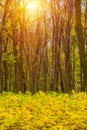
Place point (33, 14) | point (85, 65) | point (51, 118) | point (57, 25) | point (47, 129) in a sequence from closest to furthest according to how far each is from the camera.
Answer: point (47, 129) < point (51, 118) < point (85, 65) < point (57, 25) < point (33, 14)

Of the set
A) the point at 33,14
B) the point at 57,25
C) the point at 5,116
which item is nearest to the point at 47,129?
the point at 5,116

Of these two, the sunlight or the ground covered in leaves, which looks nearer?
the ground covered in leaves

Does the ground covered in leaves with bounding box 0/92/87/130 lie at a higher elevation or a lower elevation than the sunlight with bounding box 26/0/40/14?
lower

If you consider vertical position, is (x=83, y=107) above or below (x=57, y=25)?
below

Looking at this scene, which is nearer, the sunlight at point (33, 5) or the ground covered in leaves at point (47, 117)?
the ground covered in leaves at point (47, 117)

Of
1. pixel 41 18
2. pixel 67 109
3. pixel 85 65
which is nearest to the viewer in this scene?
pixel 67 109

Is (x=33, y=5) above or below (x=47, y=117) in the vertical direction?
above

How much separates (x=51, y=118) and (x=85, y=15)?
21454mm

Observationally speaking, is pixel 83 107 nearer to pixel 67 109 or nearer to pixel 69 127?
pixel 67 109

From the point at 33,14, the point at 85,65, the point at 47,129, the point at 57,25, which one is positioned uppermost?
the point at 33,14

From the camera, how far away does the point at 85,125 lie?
6711 millimetres

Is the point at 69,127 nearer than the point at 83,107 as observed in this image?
Yes

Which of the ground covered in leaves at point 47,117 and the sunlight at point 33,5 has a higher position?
the sunlight at point 33,5

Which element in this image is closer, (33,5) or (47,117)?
(47,117)
